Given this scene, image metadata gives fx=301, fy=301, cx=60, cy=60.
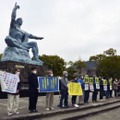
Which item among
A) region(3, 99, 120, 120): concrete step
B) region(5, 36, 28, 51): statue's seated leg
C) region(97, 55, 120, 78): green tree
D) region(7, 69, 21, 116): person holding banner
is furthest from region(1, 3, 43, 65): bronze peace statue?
region(97, 55, 120, 78): green tree

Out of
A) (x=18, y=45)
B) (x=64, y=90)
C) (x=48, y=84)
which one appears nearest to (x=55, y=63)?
(x=18, y=45)

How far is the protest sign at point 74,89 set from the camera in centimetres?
1517

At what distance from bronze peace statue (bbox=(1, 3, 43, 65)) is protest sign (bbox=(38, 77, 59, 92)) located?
26.6 ft

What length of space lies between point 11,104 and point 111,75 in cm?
6489

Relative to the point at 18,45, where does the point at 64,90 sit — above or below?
below

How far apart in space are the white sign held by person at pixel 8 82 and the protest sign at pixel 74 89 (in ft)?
13.5

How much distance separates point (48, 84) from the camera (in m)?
13.6

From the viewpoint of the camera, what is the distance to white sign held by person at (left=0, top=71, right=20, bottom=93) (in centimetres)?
1133

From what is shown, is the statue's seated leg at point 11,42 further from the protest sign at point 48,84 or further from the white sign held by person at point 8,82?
the white sign held by person at point 8,82

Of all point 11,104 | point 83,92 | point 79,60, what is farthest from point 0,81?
point 79,60

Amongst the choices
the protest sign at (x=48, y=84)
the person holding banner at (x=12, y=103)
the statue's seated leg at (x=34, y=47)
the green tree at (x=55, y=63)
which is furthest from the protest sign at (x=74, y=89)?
the green tree at (x=55, y=63)

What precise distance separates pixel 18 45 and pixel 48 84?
986 centimetres

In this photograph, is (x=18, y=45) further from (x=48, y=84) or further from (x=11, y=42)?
(x=48, y=84)

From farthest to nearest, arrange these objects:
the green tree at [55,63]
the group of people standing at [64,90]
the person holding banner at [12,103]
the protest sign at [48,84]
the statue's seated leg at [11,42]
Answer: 1. the green tree at [55,63]
2. the statue's seated leg at [11,42]
3. the protest sign at [48,84]
4. the group of people standing at [64,90]
5. the person holding banner at [12,103]
